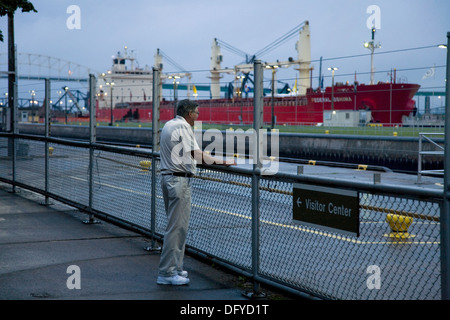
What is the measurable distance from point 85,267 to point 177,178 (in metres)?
1.79

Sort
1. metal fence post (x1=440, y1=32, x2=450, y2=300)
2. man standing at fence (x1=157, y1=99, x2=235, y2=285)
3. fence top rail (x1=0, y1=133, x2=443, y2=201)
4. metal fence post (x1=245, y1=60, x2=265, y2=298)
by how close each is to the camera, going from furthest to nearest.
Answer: man standing at fence (x1=157, y1=99, x2=235, y2=285) → metal fence post (x1=245, y1=60, x2=265, y2=298) → fence top rail (x1=0, y1=133, x2=443, y2=201) → metal fence post (x1=440, y1=32, x2=450, y2=300)

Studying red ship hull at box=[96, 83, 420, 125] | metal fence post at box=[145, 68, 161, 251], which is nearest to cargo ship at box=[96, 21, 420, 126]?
red ship hull at box=[96, 83, 420, 125]

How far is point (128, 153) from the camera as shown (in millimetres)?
9336

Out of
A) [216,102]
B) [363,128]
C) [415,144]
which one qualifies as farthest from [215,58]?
[415,144]

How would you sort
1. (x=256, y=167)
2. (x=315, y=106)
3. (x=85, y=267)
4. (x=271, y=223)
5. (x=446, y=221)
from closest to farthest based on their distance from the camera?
Result: (x=446, y=221) < (x=256, y=167) < (x=271, y=223) < (x=85, y=267) < (x=315, y=106)

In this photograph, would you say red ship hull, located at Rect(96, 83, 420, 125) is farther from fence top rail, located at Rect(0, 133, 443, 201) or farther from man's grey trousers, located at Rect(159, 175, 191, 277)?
man's grey trousers, located at Rect(159, 175, 191, 277)

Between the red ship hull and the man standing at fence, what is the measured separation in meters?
17.1

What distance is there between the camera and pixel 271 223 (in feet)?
21.9

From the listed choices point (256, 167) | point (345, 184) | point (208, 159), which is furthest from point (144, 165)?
point (345, 184)

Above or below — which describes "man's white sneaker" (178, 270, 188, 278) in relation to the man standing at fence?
below

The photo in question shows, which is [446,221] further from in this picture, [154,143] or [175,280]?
A: [154,143]

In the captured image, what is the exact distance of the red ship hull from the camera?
28.3 meters
